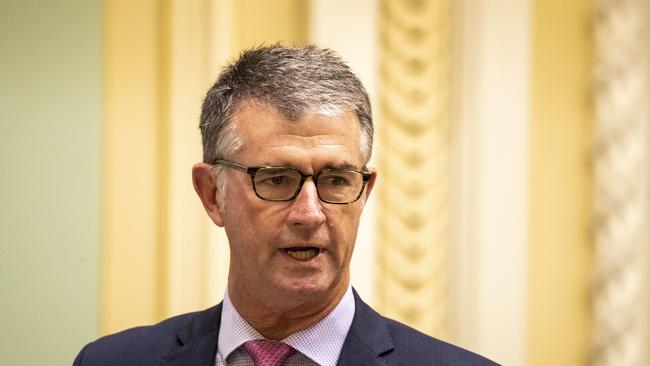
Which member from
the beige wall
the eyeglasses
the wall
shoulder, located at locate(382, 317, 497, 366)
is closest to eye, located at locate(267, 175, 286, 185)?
the eyeglasses

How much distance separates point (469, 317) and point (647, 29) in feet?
3.09

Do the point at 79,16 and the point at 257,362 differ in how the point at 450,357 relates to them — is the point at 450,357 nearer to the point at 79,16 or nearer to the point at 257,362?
the point at 257,362

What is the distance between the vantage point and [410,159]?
2484 mm

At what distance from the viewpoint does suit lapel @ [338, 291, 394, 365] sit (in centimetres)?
166

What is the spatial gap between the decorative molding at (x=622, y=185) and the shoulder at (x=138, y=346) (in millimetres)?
1242

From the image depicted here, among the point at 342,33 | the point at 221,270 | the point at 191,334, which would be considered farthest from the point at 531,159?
the point at 191,334

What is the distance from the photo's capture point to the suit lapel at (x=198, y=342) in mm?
1738

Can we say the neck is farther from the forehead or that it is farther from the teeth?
the forehead

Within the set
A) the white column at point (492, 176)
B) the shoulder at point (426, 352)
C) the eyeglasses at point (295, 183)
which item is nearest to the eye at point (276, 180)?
the eyeglasses at point (295, 183)

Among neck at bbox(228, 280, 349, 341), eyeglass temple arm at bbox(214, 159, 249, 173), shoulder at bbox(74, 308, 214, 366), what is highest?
eyeglass temple arm at bbox(214, 159, 249, 173)

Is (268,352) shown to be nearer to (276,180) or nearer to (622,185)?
(276,180)

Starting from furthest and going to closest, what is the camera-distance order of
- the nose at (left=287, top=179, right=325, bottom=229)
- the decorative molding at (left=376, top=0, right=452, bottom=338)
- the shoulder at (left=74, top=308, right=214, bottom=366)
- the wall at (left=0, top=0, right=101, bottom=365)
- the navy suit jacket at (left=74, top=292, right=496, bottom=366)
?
1. the decorative molding at (left=376, top=0, right=452, bottom=338)
2. the wall at (left=0, top=0, right=101, bottom=365)
3. the shoulder at (left=74, top=308, right=214, bottom=366)
4. the navy suit jacket at (left=74, top=292, right=496, bottom=366)
5. the nose at (left=287, top=179, right=325, bottom=229)

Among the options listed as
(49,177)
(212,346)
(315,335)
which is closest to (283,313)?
(315,335)

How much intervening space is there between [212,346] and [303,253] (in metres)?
0.30
